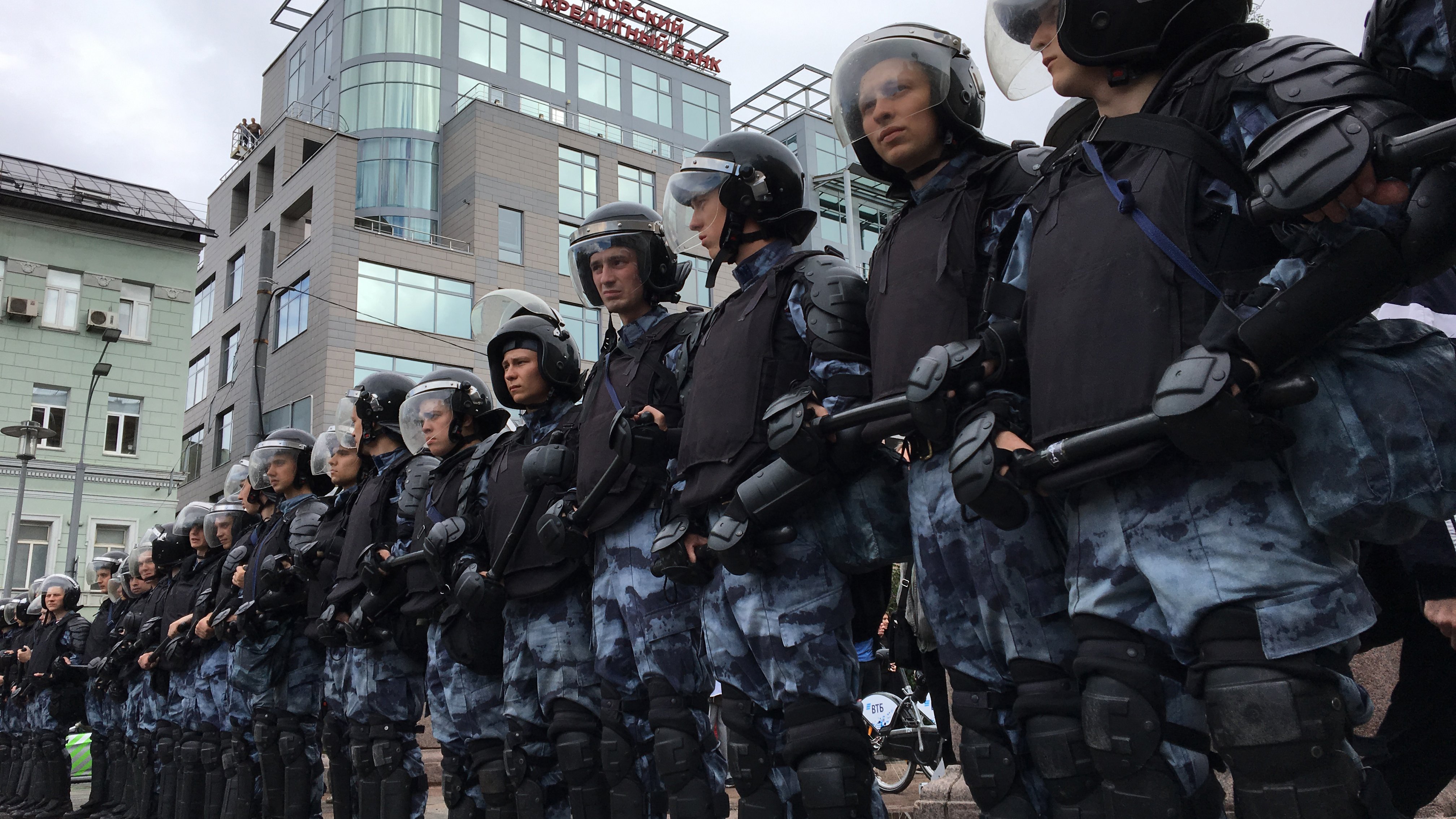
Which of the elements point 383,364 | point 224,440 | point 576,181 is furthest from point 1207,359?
point 224,440

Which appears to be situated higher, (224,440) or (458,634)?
(224,440)

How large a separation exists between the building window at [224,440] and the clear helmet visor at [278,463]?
2615cm

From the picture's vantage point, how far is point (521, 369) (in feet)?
18.4

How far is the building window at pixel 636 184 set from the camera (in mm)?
33469

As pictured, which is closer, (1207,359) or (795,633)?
(1207,359)

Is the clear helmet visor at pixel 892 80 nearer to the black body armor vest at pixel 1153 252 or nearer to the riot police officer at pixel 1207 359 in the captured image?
the riot police officer at pixel 1207 359

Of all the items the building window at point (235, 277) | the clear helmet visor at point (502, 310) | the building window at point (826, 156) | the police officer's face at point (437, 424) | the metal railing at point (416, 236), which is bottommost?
the police officer's face at point (437, 424)

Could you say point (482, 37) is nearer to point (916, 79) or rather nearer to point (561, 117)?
point (561, 117)

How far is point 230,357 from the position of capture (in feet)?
112

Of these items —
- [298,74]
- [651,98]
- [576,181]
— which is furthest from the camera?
[651,98]

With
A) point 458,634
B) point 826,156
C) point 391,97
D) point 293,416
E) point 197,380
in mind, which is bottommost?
point 458,634

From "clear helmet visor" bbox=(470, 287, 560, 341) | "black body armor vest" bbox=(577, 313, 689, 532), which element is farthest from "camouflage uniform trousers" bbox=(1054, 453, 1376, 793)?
"clear helmet visor" bbox=(470, 287, 560, 341)

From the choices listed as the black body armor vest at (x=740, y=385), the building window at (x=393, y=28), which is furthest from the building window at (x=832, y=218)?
the black body armor vest at (x=740, y=385)

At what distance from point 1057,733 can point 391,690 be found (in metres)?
4.23
